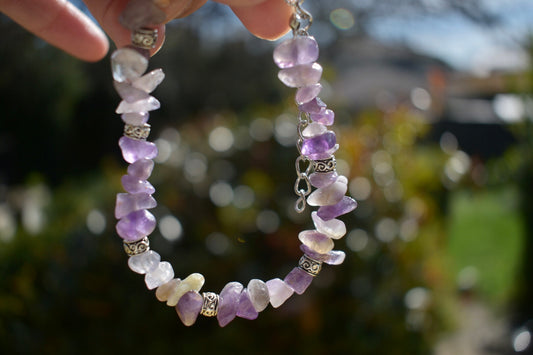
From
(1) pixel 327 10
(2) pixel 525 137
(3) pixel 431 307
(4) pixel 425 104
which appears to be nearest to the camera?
(3) pixel 431 307

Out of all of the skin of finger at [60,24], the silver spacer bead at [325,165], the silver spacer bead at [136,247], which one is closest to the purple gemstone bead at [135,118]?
the silver spacer bead at [136,247]

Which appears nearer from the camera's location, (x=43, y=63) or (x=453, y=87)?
(x=43, y=63)

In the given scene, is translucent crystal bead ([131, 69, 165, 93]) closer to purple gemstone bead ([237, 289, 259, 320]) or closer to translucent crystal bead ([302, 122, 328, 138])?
translucent crystal bead ([302, 122, 328, 138])

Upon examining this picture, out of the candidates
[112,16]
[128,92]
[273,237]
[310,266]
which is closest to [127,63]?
[128,92]

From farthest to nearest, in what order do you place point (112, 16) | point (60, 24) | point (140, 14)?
point (60, 24) → point (112, 16) → point (140, 14)

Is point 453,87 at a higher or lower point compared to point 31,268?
lower

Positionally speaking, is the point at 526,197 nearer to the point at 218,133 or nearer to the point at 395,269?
the point at 395,269

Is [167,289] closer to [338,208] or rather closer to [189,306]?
[189,306]

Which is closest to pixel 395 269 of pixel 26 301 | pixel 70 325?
pixel 70 325
